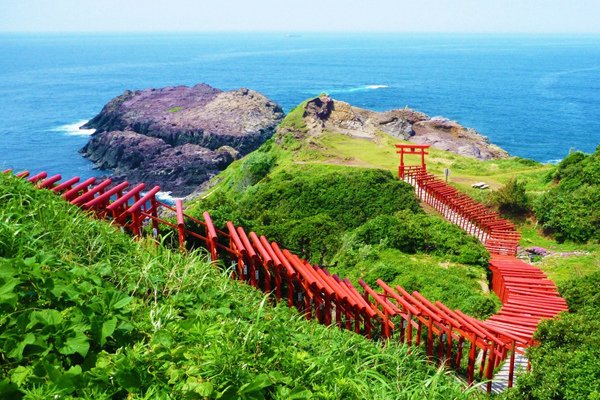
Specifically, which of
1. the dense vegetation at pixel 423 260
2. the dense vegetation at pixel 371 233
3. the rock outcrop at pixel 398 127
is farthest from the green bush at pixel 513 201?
the rock outcrop at pixel 398 127

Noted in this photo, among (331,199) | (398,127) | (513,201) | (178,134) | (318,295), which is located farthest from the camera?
(178,134)

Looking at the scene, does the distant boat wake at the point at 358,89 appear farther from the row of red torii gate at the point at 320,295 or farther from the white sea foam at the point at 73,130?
the row of red torii gate at the point at 320,295

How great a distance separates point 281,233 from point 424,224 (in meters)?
6.63

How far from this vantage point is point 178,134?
74.9 m

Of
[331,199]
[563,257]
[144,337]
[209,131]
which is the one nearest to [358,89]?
[209,131]

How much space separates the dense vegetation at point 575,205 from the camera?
23.6 metres

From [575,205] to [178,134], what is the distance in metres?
59.7

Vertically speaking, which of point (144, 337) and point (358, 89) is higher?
point (144, 337)

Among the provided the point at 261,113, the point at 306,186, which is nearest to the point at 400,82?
the point at 261,113

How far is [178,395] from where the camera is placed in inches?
172

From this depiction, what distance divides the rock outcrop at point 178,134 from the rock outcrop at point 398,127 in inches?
616

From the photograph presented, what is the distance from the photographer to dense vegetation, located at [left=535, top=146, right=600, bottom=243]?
23.6 meters

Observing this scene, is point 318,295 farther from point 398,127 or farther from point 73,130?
point 73,130

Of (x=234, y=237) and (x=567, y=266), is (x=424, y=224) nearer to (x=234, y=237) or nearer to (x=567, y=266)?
(x=567, y=266)
